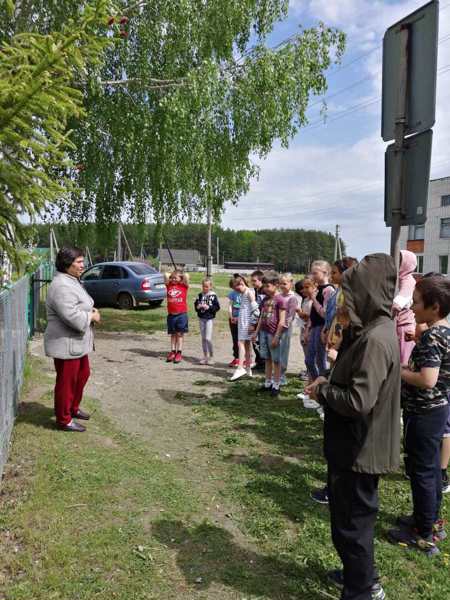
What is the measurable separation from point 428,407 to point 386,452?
102cm

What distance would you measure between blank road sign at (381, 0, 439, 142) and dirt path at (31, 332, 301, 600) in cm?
317

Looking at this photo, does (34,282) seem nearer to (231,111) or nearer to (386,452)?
(231,111)

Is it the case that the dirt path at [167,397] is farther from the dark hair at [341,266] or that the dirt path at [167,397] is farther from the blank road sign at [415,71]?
the blank road sign at [415,71]

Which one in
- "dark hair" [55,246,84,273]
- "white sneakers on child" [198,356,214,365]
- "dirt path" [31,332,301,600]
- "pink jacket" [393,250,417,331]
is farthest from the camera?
"white sneakers on child" [198,356,214,365]

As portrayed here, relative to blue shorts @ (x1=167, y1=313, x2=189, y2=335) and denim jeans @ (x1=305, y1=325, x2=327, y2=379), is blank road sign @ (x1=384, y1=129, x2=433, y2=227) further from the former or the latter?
blue shorts @ (x1=167, y1=313, x2=189, y2=335)

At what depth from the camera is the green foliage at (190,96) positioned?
→ 1030cm

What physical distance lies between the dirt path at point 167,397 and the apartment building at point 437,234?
1381 inches

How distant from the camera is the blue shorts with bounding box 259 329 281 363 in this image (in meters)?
6.70

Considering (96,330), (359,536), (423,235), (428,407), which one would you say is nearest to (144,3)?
(96,330)

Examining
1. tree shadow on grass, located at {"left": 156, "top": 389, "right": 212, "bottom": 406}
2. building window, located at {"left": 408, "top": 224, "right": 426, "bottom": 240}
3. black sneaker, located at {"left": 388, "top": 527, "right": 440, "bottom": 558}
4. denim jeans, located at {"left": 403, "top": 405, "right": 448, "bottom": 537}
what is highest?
building window, located at {"left": 408, "top": 224, "right": 426, "bottom": 240}

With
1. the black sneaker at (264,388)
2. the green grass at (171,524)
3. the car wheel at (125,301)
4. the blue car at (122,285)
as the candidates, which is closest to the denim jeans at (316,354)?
the black sneaker at (264,388)

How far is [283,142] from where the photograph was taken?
11.4 meters

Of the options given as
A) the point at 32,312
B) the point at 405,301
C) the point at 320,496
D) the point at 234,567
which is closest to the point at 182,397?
the point at 320,496

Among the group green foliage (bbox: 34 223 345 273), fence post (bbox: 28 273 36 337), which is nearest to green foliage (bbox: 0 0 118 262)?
fence post (bbox: 28 273 36 337)
